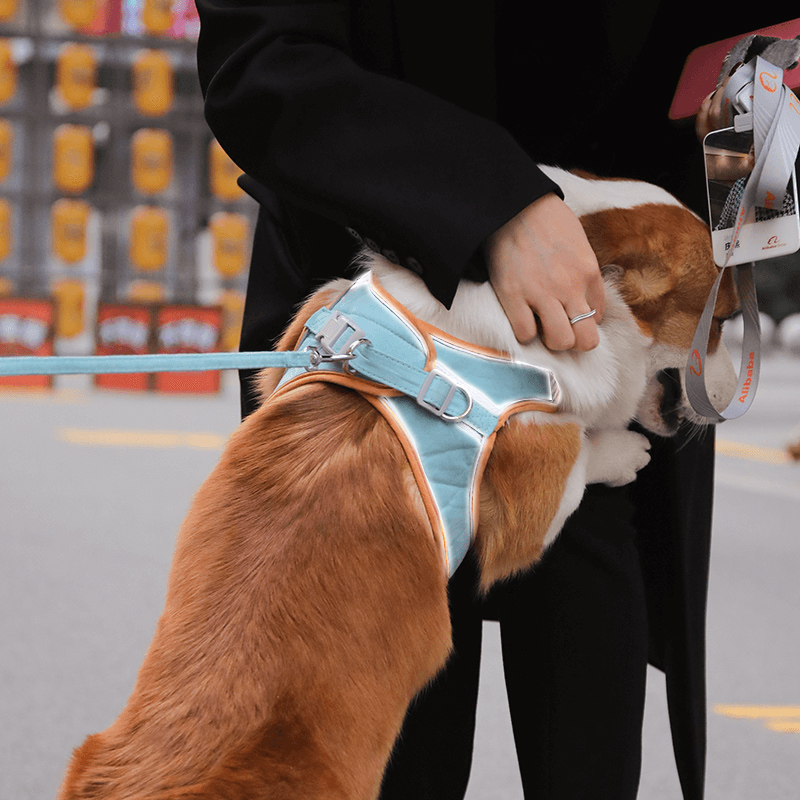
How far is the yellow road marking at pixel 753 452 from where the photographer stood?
7.05 meters

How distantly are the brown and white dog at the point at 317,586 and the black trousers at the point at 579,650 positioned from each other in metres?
0.14

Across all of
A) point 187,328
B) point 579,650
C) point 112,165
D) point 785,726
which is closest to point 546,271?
point 579,650

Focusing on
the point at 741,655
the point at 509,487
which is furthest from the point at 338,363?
the point at 741,655

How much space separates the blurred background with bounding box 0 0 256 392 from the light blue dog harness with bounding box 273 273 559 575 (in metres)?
11.4

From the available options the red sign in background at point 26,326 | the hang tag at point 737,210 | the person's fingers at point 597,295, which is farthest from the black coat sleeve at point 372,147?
the red sign in background at point 26,326

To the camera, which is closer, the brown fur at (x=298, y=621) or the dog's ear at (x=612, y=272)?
the brown fur at (x=298, y=621)

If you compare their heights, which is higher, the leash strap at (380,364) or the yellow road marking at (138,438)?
the leash strap at (380,364)

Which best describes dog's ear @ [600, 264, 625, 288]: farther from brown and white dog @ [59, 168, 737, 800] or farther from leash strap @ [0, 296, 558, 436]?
leash strap @ [0, 296, 558, 436]

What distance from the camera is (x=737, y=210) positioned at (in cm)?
104

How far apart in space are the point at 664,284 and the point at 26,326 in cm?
1052

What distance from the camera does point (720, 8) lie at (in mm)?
1223

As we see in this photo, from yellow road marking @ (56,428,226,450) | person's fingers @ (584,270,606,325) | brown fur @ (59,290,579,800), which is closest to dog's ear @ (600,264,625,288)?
person's fingers @ (584,270,606,325)

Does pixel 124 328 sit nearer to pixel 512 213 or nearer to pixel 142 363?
pixel 142 363

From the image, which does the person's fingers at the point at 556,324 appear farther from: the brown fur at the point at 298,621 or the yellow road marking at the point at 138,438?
the yellow road marking at the point at 138,438
